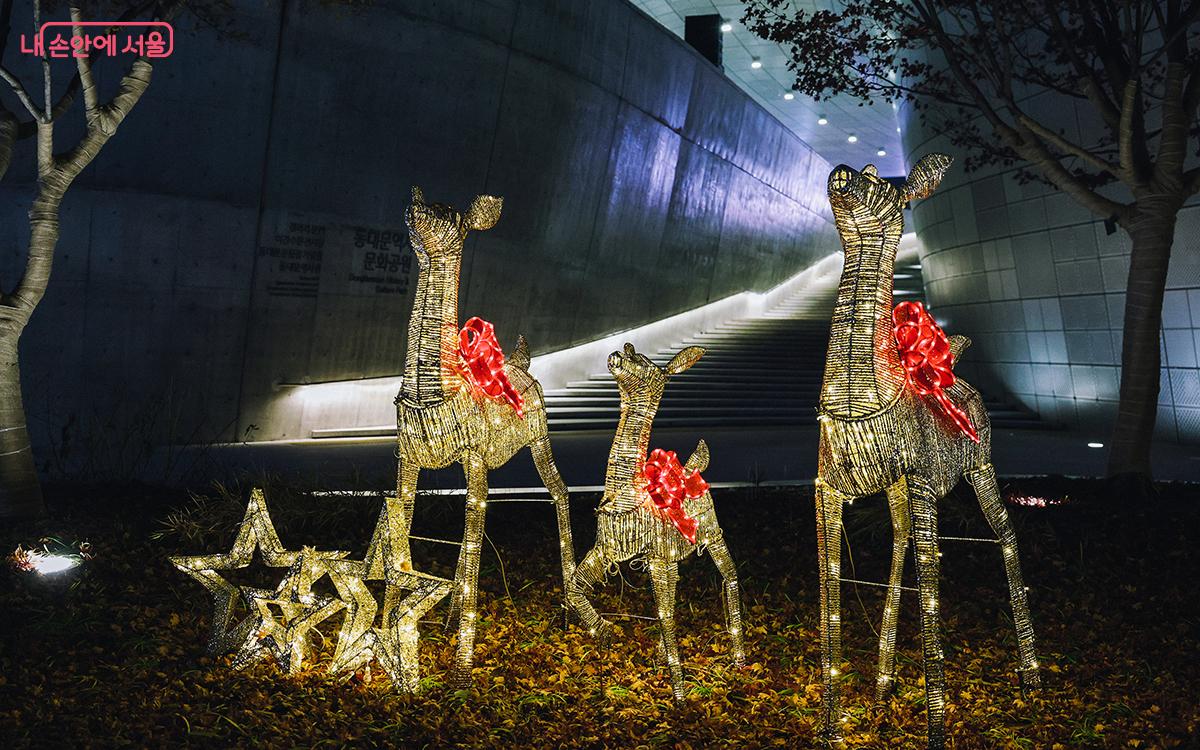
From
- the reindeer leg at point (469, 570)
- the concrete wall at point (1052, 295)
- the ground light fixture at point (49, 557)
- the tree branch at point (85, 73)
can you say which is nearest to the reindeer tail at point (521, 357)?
the reindeer leg at point (469, 570)

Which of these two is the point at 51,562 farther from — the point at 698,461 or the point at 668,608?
the point at 698,461

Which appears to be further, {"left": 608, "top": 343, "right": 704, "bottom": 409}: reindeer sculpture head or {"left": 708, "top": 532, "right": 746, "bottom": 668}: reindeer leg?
{"left": 708, "top": 532, "right": 746, "bottom": 668}: reindeer leg

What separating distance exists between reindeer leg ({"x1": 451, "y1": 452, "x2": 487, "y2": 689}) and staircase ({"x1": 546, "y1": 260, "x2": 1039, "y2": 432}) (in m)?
9.92

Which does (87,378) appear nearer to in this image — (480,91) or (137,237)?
(137,237)

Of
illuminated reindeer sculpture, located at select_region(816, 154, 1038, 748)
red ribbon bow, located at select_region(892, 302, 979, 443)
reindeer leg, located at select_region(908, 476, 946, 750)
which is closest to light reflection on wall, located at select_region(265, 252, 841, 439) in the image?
illuminated reindeer sculpture, located at select_region(816, 154, 1038, 748)

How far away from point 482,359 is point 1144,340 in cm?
612

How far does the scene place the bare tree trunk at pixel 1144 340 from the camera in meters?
7.20

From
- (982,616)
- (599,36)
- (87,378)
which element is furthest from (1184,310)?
(87,378)

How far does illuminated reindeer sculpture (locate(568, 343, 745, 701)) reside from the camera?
3590 mm

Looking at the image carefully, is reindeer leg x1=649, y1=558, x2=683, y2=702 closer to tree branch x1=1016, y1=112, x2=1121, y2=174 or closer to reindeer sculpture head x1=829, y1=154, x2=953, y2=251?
reindeer sculpture head x1=829, y1=154, x2=953, y2=251

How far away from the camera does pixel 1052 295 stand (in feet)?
45.3

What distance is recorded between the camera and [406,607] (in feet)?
12.1

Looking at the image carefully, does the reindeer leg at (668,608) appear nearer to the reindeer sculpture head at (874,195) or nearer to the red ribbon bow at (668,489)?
the red ribbon bow at (668,489)

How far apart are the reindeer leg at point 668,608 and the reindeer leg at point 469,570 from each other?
81 cm
